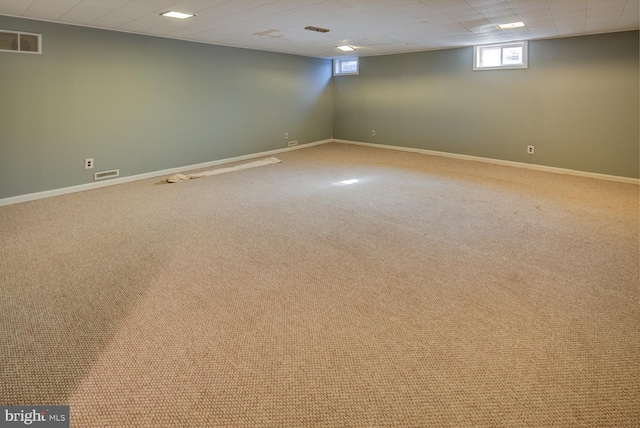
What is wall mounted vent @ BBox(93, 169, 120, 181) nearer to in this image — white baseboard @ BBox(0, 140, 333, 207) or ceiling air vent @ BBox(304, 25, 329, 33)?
white baseboard @ BBox(0, 140, 333, 207)

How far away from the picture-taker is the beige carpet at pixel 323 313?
5.11 ft

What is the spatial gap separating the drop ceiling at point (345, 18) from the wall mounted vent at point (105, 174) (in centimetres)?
189

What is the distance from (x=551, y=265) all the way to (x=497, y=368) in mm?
1480

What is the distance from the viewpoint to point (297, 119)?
8.32 meters

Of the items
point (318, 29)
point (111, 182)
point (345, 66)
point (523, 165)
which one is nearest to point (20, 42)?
point (111, 182)

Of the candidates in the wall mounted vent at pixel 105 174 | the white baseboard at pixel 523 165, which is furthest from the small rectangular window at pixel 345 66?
the wall mounted vent at pixel 105 174

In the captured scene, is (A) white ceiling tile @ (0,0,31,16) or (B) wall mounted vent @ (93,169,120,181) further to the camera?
(B) wall mounted vent @ (93,169,120,181)

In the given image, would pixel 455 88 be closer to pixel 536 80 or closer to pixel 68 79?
pixel 536 80

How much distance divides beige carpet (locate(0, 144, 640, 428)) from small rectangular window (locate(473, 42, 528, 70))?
3.03 metres

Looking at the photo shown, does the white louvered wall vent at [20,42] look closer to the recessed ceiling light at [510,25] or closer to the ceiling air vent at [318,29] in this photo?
the ceiling air vent at [318,29]

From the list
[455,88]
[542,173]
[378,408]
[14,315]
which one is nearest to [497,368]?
[378,408]

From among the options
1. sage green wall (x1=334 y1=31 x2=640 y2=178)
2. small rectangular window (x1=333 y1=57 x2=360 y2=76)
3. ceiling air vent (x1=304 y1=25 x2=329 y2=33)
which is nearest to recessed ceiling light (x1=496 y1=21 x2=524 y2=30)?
sage green wall (x1=334 y1=31 x2=640 y2=178)

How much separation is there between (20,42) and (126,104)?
1323 millimetres

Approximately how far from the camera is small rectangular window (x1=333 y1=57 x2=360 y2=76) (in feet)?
28.5
